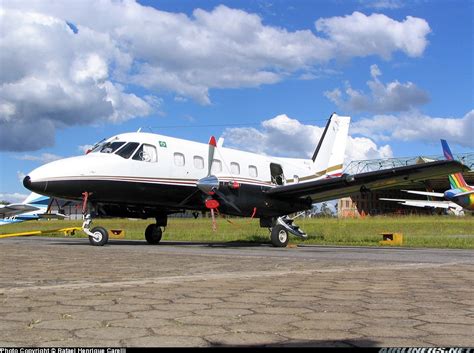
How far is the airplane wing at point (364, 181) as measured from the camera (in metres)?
17.4

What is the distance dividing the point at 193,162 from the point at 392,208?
7649 centimetres

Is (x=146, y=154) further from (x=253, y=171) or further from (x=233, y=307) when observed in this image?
(x=233, y=307)

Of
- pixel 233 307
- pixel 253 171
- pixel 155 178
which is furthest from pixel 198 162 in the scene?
pixel 233 307

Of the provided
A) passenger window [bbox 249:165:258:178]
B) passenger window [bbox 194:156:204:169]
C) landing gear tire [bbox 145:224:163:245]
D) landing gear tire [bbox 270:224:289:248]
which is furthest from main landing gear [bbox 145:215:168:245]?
landing gear tire [bbox 270:224:289:248]

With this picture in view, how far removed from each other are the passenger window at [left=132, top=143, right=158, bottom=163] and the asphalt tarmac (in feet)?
28.6

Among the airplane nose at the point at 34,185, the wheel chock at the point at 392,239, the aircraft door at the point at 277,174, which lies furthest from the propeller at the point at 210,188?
the wheel chock at the point at 392,239

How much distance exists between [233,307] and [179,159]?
1335 centimetres

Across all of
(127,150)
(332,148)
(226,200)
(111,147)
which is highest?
(332,148)

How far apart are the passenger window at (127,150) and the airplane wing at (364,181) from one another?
17.6 feet

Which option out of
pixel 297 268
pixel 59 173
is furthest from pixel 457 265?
pixel 59 173

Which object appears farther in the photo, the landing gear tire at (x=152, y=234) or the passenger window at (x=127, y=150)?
the landing gear tire at (x=152, y=234)

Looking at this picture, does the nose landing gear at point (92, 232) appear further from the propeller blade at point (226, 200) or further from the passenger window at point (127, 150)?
the propeller blade at point (226, 200)

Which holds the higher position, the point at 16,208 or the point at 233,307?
the point at 16,208

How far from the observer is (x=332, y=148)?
24688 millimetres
